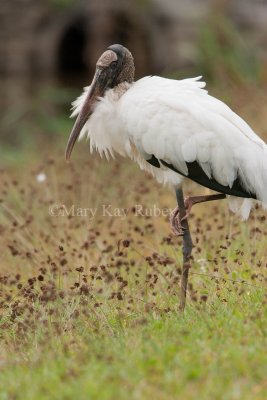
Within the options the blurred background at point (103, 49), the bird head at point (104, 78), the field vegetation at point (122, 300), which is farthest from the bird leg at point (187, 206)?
the blurred background at point (103, 49)

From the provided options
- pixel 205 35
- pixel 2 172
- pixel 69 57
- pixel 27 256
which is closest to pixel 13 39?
pixel 69 57

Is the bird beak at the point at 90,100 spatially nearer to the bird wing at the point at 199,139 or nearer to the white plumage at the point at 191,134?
the white plumage at the point at 191,134

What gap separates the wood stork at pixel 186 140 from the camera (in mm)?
6184

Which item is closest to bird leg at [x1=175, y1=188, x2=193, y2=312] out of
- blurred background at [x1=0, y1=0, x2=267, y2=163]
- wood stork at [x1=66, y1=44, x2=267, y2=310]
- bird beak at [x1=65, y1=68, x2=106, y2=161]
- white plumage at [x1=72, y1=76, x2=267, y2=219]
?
wood stork at [x1=66, y1=44, x2=267, y2=310]

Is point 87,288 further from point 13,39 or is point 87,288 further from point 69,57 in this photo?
point 69,57

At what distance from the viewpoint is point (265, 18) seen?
18.8 m

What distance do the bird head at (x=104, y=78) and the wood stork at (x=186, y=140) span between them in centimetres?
14

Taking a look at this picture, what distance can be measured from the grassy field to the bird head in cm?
87

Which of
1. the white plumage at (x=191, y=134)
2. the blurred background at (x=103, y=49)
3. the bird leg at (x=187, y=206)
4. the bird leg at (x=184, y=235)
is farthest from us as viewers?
the blurred background at (x=103, y=49)

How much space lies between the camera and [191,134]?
622cm

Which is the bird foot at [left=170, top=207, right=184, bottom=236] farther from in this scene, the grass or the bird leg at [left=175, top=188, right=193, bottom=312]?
the grass

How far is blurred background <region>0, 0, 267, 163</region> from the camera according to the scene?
13.7m

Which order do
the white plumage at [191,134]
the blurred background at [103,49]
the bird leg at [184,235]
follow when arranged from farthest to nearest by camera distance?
the blurred background at [103,49]
the bird leg at [184,235]
the white plumage at [191,134]

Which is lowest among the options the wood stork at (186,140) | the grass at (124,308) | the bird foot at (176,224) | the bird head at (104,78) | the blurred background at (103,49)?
the grass at (124,308)
